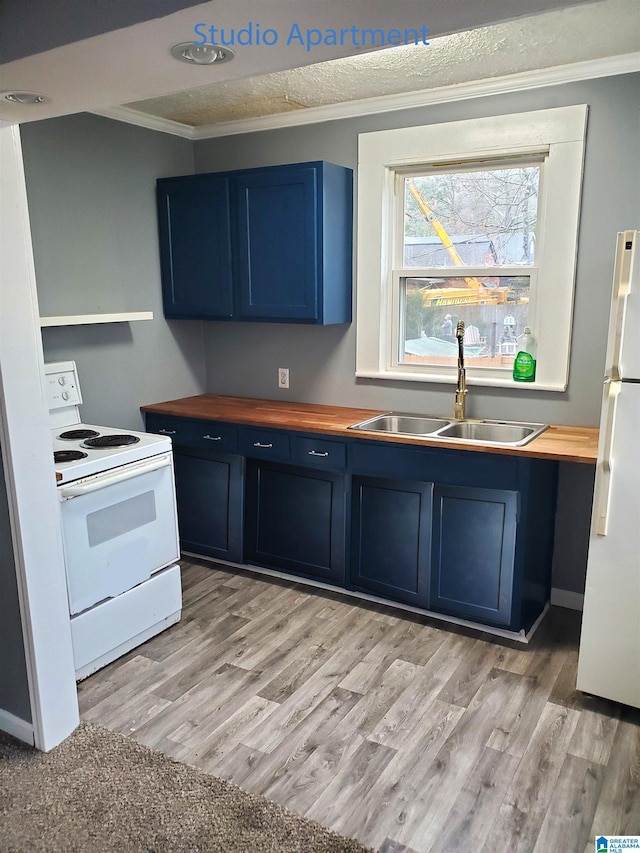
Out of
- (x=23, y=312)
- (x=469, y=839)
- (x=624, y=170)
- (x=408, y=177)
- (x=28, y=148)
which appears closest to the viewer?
(x=469, y=839)

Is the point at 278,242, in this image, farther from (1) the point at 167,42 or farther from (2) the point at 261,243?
(1) the point at 167,42

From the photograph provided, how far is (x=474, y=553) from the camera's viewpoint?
9.29 feet

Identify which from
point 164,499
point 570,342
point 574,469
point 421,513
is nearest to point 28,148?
point 164,499

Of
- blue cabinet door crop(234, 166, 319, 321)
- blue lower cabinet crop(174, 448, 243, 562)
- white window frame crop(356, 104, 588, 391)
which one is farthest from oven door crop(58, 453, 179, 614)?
white window frame crop(356, 104, 588, 391)

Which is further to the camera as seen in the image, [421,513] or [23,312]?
[421,513]

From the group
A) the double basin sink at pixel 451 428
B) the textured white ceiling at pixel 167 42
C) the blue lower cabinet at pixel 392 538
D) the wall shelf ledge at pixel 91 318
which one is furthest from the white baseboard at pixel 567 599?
the textured white ceiling at pixel 167 42

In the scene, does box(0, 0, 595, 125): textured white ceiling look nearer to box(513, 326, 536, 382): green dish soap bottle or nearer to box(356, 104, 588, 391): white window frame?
box(356, 104, 588, 391): white window frame

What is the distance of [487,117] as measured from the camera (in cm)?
296

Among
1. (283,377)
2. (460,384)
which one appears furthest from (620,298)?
(283,377)

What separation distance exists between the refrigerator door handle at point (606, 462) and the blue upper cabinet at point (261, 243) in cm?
152

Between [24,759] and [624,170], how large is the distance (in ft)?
10.3

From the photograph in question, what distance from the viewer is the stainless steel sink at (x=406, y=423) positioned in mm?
3234

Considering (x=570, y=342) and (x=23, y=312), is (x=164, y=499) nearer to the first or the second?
(x=23, y=312)

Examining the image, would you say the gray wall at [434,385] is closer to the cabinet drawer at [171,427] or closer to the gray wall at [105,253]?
the gray wall at [105,253]
